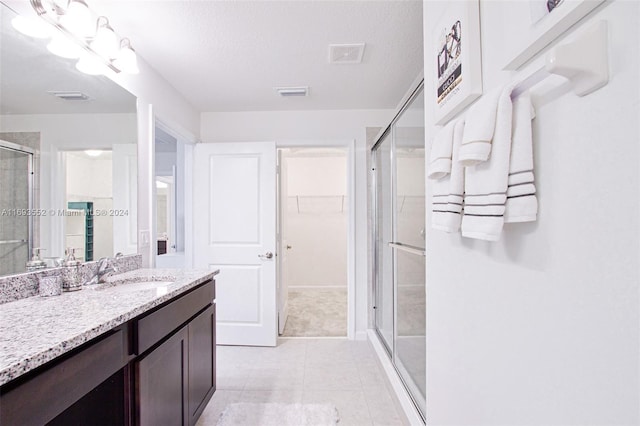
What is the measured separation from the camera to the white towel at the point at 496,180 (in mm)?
623

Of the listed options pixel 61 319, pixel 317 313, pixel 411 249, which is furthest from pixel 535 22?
pixel 317 313

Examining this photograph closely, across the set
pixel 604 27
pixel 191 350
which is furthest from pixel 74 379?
pixel 604 27

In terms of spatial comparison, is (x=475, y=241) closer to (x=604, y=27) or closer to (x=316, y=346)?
(x=604, y=27)

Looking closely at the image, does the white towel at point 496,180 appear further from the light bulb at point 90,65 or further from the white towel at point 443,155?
the light bulb at point 90,65

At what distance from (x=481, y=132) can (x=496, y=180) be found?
12 centimetres

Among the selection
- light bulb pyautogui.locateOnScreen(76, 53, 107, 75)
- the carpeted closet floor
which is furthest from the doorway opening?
light bulb pyautogui.locateOnScreen(76, 53, 107, 75)

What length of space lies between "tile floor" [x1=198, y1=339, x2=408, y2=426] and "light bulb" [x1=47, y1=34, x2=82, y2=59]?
6.90 feet

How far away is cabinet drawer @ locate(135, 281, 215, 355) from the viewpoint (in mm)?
1072

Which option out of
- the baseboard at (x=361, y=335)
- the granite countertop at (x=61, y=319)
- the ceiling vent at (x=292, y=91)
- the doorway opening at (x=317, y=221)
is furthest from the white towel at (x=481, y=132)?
the doorway opening at (x=317, y=221)

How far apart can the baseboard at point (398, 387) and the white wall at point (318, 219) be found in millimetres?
2386

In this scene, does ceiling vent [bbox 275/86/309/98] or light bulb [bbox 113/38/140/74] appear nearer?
light bulb [bbox 113/38/140/74]

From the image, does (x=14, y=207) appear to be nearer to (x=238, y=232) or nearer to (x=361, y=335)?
(x=238, y=232)

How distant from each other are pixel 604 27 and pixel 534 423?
80 centimetres

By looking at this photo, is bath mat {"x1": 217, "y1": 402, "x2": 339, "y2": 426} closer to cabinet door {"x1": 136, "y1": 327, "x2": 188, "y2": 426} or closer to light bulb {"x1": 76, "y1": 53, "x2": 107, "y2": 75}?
cabinet door {"x1": 136, "y1": 327, "x2": 188, "y2": 426}
